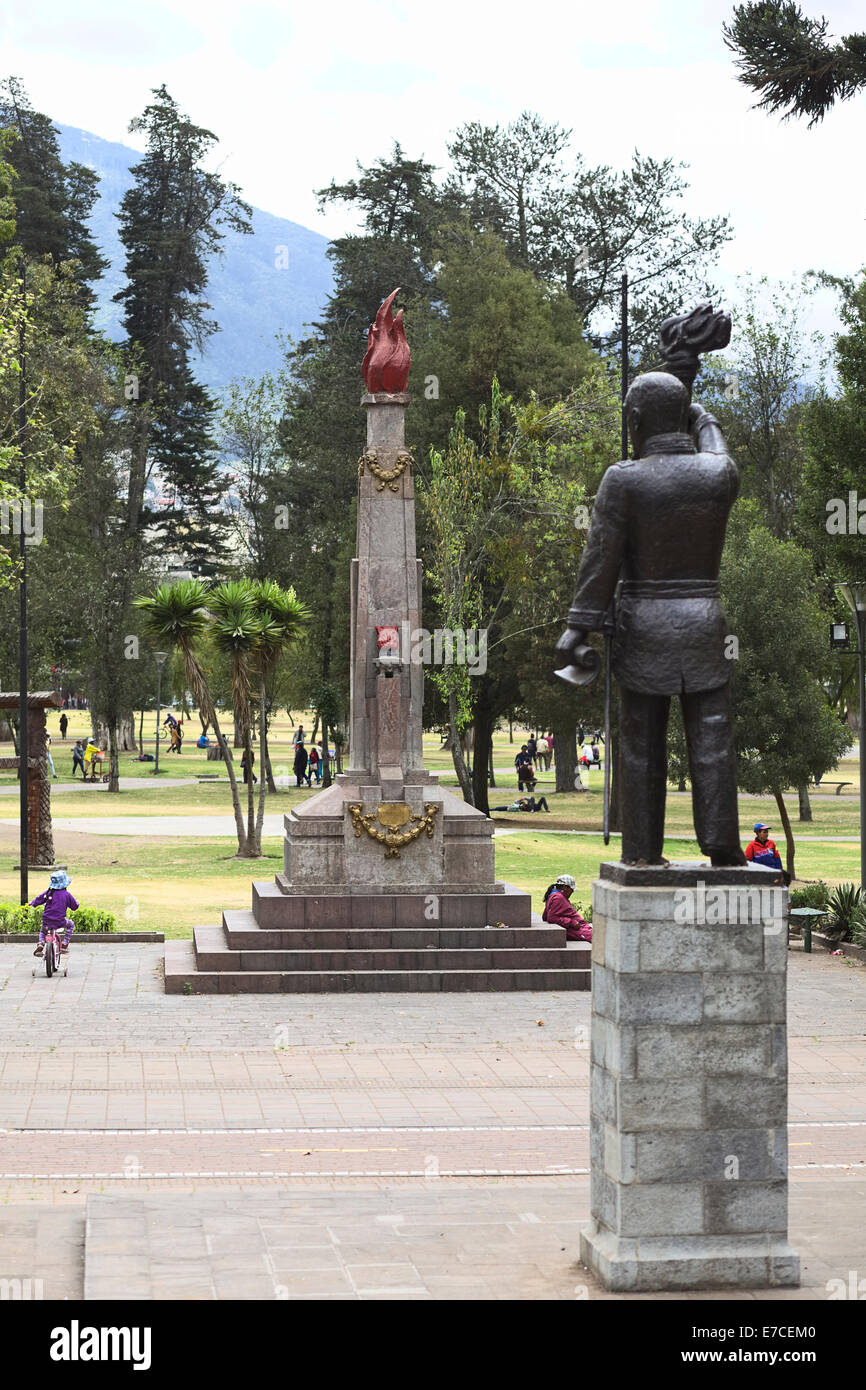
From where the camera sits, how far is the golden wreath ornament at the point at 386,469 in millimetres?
18375

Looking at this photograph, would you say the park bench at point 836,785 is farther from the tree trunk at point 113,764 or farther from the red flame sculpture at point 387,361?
the red flame sculpture at point 387,361

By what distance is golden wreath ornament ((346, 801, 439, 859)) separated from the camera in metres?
17.6

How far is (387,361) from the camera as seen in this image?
60.6 feet

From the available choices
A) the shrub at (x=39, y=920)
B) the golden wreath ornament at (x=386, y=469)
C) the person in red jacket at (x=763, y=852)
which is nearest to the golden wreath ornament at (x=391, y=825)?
the golden wreath ornament at (x=386, y=469)

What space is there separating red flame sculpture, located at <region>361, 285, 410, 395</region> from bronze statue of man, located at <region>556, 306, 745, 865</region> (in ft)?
35.5

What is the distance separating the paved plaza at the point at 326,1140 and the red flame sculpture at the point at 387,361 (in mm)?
6644

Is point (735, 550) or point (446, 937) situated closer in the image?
point (446, 937)

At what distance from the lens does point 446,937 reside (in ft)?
56.3

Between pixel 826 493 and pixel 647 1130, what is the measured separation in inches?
667

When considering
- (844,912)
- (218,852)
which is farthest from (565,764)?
(844,912)

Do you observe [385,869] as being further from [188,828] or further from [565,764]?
[565,764]

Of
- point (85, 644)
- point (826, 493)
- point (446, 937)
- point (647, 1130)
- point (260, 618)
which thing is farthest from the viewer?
point (85, 644)

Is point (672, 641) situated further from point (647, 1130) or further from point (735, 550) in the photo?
point (735, 550)

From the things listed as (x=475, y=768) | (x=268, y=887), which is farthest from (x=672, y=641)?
(x=475, y=768)
